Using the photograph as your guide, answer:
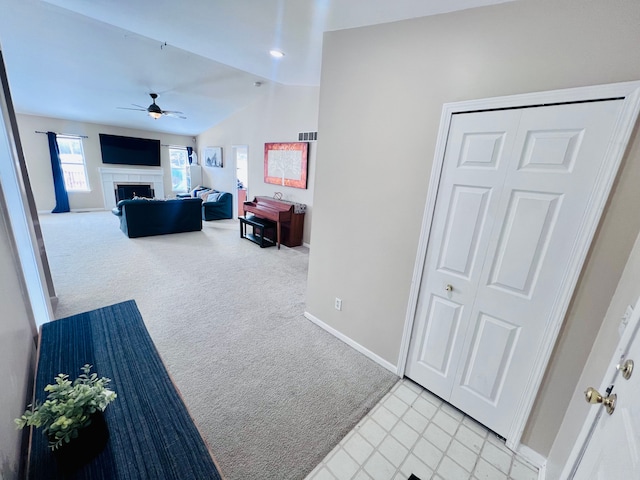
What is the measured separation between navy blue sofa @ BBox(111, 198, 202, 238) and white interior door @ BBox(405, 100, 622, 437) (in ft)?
16.7

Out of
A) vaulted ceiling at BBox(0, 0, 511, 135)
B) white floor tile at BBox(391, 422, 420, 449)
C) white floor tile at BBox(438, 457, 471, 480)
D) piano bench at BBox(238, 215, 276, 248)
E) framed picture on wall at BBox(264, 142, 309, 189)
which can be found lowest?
white floor tile at BBox(438, 457, 471, 480)

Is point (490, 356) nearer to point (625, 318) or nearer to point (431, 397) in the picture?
point (431, 397)

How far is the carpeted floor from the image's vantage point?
1.46m

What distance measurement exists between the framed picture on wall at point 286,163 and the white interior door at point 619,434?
4457 millimetres

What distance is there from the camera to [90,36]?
11.1ft

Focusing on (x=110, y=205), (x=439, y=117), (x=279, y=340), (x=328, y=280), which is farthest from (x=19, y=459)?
(x=110, y=205)

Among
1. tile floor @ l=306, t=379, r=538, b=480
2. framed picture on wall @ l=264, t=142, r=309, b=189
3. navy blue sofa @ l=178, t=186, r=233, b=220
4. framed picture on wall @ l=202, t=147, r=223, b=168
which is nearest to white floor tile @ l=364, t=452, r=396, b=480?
tile floor @ l=306, t=379, r=538, b=480

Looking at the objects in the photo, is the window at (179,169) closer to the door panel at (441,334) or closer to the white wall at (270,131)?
the white wall at (270,131)

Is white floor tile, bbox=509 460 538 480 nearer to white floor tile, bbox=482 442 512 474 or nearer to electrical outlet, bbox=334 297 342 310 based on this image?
white floor tile, bbox=482 442 512 474

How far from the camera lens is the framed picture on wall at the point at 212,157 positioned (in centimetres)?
734

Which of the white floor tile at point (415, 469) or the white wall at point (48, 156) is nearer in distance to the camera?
the white floor tile at point (415, 469)

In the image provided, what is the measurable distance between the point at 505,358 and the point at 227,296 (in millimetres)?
2653

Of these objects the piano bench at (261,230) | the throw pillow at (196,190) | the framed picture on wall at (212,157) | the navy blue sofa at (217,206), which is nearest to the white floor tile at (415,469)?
the piano bench at (261,230)

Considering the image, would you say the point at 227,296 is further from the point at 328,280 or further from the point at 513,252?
the point at 513,252
